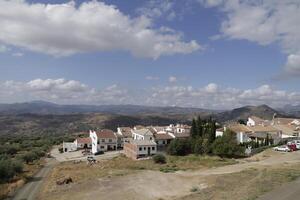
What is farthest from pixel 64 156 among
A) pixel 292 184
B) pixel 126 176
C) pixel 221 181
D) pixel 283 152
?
pixel 292 184

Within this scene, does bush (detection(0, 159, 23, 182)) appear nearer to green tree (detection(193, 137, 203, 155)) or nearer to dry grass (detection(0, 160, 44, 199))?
dry grass (detection(0, 160, 44, 199))

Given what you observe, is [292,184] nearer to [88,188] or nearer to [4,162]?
[88,188]

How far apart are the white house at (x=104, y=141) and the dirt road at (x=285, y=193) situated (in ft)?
229

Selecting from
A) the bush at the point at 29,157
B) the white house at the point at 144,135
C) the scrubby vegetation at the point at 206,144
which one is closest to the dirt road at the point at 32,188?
the bush at the point at 29,157

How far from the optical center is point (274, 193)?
80.4ft

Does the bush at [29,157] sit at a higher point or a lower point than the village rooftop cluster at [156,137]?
lower

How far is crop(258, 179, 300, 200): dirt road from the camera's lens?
75.4 feet

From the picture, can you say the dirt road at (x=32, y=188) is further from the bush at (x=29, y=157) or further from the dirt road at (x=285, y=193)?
the dirt road at (x=285, y=193)

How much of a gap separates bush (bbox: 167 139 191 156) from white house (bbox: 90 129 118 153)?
25.7m

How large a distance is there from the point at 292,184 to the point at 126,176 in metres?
24.0

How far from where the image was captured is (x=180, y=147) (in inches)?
2857

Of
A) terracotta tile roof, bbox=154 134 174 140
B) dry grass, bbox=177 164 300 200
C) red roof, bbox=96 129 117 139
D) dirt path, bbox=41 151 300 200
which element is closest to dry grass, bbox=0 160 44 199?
dirt path, bbox=41 151 300 200

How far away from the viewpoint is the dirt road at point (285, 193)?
75.4ft

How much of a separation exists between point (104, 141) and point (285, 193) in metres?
72.9
